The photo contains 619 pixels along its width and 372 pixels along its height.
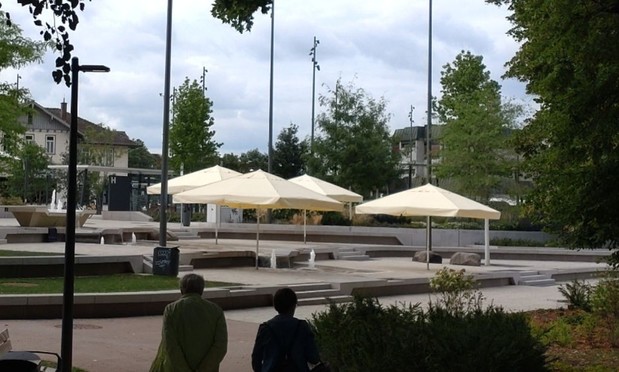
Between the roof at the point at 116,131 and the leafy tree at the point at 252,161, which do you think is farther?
the roof at the point at 116,131

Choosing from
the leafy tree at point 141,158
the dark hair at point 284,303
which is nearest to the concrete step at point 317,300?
the dark hair at point 284,303

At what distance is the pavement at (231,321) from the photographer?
12008 mm

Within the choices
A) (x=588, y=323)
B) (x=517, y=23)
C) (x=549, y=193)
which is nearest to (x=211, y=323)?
(x=549, y=193)

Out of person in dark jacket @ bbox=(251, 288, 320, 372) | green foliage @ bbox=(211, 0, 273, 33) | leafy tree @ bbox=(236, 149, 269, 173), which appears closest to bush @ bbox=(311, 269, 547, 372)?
person in dark jacket @ bbox=(251, 288, 320, 372)

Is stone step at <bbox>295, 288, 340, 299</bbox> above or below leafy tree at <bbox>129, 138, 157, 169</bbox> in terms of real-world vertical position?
below

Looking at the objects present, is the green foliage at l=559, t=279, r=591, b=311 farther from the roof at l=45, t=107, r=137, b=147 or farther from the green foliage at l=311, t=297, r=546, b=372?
the roof at l=45, t=107, r=137, b=147

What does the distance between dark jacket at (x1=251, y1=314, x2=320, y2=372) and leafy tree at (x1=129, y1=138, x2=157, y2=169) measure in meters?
102

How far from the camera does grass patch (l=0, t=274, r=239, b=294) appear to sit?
17062mm

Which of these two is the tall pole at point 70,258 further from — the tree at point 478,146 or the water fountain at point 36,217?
the tree at point 478,146

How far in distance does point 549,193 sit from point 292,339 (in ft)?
24.3

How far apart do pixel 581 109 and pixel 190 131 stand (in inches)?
2052

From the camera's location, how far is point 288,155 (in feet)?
224

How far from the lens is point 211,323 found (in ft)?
22.9

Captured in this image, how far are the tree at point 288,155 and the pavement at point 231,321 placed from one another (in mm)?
36969
